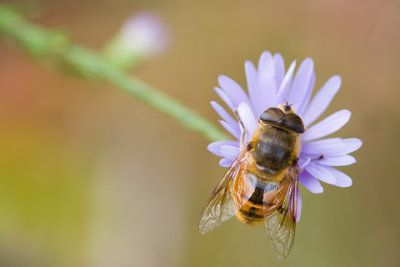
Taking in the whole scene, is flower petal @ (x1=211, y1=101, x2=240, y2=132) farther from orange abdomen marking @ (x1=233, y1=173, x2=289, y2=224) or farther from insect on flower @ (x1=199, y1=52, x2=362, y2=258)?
orange abdomen marking @ (x1=233, y1=173, x2=289, y2=224)

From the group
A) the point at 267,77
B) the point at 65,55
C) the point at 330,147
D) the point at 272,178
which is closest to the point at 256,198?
the point at 272,178

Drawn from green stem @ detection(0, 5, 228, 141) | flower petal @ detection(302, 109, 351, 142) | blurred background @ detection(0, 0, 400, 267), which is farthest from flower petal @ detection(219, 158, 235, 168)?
blurred background @ detection(0, 0, 400, 267)

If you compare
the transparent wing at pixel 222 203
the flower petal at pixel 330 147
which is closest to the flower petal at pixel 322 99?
the flower petal at pixel 330 147

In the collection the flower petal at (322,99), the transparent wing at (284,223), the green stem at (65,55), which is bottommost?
the transparent wing at (284,223)

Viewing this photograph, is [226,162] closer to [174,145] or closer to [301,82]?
[301,82]

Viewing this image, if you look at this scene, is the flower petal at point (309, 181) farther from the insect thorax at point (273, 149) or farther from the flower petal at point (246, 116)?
the flower petal at point (246, 116)

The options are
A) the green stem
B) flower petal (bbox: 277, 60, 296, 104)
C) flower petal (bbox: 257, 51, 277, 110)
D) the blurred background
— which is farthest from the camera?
the blurred background
